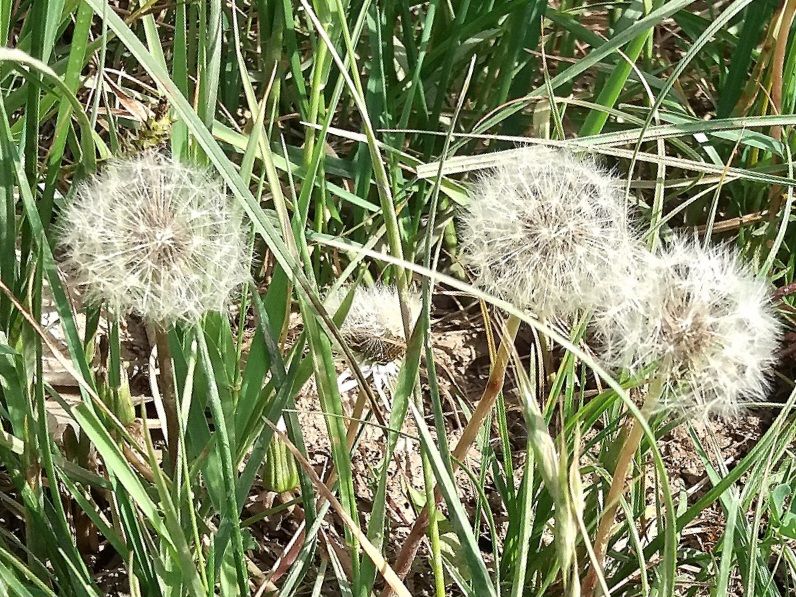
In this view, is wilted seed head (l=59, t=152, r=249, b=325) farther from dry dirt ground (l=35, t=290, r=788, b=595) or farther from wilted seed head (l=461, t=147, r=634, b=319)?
dry dirt ground (l=35, t=290, r=788, b=595)

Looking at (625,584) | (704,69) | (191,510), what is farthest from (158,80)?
(704,69)

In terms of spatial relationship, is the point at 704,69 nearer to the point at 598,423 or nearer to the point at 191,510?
the point at 598,423

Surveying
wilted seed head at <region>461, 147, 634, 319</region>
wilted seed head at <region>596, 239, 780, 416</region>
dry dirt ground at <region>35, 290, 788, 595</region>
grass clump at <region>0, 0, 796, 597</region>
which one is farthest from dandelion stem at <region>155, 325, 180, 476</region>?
wilted seed head at <region>596, 239, 780, 416</region>

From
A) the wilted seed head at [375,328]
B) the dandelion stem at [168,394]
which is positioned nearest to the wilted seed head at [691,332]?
the wilted seed head at [375,328]

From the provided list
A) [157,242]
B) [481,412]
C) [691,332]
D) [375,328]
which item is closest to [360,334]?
[375,328]

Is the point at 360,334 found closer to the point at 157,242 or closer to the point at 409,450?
the point at 157,242

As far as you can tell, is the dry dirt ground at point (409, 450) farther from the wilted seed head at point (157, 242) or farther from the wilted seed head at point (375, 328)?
the wilted seed head at point (157, 242)
